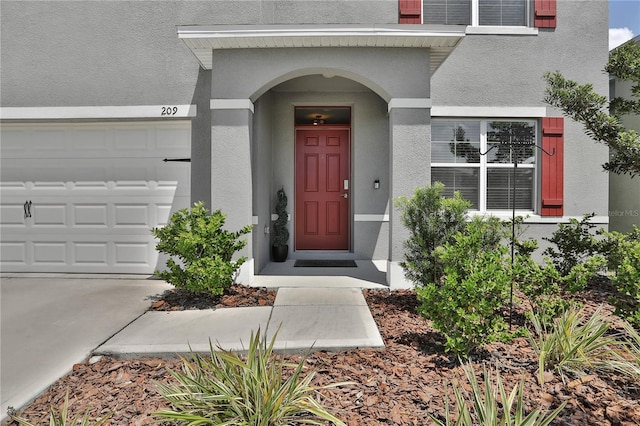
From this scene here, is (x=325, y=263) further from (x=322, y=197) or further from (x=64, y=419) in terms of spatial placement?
(x=64, y=419)

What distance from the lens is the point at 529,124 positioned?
247 inches

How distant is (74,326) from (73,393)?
4.69 ft

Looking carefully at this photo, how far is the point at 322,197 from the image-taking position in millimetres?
7191

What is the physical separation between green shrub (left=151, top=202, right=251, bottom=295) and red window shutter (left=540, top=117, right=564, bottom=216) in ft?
15.9

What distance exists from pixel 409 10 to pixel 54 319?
6408mm

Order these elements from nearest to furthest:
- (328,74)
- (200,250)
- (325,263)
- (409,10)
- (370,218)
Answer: (200,250)
(328,74)
(409,10)
(325,263)
(370,218)

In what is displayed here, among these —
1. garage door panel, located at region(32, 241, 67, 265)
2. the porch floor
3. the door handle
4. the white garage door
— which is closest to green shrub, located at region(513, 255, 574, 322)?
the porch floor

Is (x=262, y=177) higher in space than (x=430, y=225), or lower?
higher

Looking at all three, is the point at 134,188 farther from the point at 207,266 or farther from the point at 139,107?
the point at 207,266

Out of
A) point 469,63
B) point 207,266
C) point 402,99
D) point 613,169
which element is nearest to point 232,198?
point 207,266

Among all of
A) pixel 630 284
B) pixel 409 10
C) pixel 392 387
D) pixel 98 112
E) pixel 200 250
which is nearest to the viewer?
pixel 392 387

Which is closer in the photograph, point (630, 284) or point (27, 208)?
point (630, 284)

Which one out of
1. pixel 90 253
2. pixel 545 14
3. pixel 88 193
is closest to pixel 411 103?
pixel 545 14

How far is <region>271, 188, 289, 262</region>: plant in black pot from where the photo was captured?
6.60 metres
